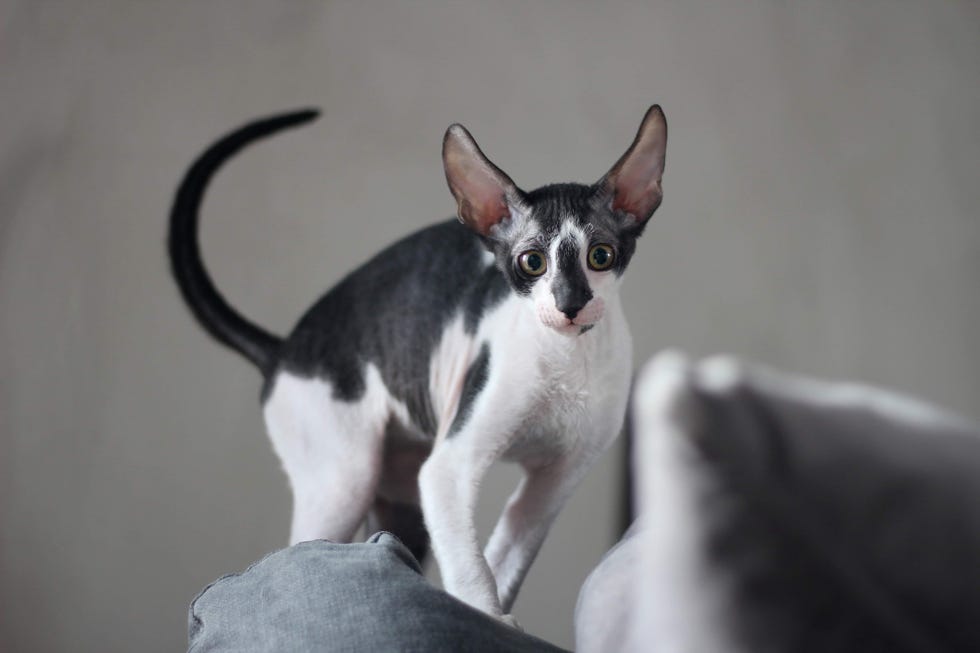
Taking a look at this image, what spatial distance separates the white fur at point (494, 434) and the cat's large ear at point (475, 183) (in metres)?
0.09

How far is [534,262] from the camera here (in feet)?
3.05

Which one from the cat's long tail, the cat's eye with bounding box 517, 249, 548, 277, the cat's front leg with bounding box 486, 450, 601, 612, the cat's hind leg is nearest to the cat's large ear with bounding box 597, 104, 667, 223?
the cat's eye with bounding box 517, 249, 548, 277

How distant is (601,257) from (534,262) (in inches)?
2.4

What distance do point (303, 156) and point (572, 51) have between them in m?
0.64

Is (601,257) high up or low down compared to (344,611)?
up

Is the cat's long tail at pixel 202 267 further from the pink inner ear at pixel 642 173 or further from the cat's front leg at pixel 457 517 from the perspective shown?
the pink inner ear at pixel 642 173

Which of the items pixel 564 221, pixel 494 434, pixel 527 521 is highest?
pixel 564 221

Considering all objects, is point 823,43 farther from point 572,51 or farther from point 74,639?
point 74,639

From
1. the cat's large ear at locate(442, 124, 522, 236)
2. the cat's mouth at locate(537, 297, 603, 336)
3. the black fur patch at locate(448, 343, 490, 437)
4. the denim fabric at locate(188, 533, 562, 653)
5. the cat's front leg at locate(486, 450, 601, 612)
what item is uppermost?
the cat's large ear at locate(442, 124, 522, 236)

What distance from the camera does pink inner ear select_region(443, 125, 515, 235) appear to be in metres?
0.98

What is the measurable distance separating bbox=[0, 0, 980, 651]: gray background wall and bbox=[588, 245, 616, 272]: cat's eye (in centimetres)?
123

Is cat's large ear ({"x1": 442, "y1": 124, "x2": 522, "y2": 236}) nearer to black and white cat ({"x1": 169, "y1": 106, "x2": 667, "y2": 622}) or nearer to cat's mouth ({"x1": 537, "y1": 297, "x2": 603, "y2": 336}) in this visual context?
black and white cat ({"x1": 169, "y1": 106, "x2": 667, "y2": 622})

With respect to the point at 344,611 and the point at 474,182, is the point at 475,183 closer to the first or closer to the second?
the point at 474,182

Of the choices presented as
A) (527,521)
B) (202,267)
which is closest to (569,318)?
(527,521)
